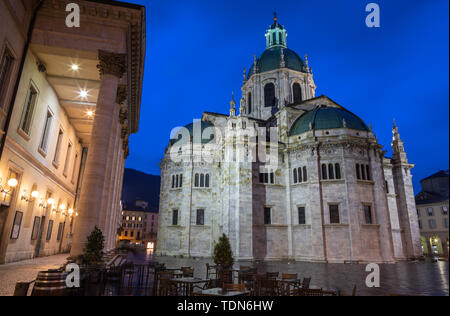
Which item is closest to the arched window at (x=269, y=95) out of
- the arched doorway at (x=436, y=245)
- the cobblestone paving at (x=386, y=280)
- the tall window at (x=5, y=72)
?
the cobblestone paving at (x=386, y=280)

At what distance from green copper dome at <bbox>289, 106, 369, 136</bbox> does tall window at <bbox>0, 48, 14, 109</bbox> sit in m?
27.9

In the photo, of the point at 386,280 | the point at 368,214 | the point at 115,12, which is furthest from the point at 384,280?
the point at 115,12

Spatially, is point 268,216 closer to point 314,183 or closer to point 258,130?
point 314,183

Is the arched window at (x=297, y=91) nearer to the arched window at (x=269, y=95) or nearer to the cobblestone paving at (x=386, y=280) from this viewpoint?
the arched window at (x=269, y=95)

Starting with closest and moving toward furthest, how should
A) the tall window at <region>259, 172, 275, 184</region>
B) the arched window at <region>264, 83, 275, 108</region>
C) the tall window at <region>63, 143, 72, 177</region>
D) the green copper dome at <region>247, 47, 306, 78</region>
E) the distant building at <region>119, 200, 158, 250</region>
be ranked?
the tall window at <region>63, 143, 72, 177</region>
the tall window at <region>259, 172, 275, 184</region>
the arched window at <region>264, 83, 275, 108</region>
the green copper dome at <region>247, 47, 306, 78</region>
the distant building at <region>119, 200, 158, 250</region>

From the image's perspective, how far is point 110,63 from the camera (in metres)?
12.5

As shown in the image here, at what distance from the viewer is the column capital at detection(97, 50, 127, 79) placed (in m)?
12.4

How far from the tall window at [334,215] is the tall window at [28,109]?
27.3 m

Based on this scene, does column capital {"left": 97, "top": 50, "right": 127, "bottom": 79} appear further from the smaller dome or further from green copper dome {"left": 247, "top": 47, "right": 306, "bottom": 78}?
green copper dome {"left": 247, "top": 47, "right": 306, "bottom": 78}

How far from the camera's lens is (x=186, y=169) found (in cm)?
3612

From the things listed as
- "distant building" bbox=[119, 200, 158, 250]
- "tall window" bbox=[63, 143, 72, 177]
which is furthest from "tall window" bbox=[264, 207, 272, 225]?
"distant building" bbox=[119, 200, 158, 250]

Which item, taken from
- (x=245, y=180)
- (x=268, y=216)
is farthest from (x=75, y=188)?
(x=268, y=216)

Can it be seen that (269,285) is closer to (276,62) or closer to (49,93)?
(49,93)
